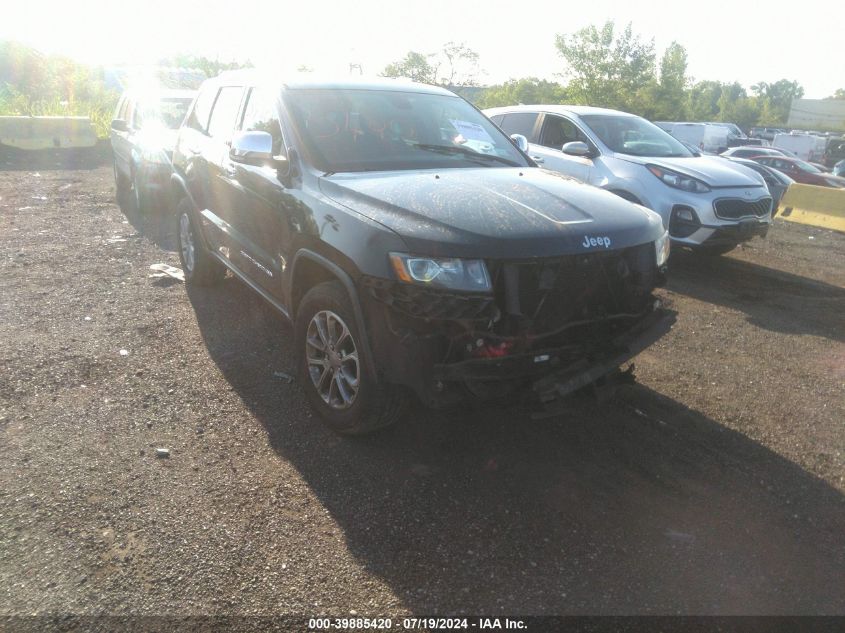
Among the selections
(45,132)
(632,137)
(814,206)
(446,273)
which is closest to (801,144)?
(814,206)

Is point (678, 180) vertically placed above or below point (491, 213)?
below

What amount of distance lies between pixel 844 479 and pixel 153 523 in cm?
350

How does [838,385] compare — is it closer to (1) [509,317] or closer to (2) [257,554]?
(1) [509,317]

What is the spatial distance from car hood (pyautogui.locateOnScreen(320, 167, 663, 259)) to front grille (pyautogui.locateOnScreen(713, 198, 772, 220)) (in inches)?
152

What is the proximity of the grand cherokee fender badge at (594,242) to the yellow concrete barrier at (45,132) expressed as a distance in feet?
64.2

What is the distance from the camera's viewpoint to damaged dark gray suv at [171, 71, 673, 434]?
10.0 feet

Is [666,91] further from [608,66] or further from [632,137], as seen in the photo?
[632,137]

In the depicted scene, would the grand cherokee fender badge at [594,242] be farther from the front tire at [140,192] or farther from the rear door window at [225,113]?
the front tire at [140,192]

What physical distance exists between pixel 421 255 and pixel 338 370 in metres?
0.99

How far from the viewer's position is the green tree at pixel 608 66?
4350 centimetres

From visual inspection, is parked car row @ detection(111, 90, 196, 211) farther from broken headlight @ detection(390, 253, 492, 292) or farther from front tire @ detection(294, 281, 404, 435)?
broken headlight @ detection(390, 253, 492, 292)

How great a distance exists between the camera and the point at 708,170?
754 cm

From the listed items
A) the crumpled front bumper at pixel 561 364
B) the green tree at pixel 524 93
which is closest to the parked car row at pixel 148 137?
the crumpled front bumper at pixel 561 364

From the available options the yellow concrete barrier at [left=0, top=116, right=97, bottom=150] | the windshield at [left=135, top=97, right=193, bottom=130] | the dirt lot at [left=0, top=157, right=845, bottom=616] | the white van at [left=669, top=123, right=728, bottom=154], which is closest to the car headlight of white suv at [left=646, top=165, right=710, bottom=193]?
the dirt lot at [left=0, top=157, right=845, bottom=616]
